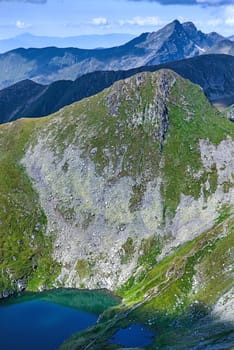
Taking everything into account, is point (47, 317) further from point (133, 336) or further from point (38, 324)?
point (133, 336)

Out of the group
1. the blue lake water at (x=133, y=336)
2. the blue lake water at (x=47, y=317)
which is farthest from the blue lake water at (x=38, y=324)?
the blue lake water at (x=133, y=336)

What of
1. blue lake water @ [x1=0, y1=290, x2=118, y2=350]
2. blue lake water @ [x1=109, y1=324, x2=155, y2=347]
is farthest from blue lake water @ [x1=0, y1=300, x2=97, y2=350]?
blue lake water @ [x1=109, y1=324, x2=155, y2=347]

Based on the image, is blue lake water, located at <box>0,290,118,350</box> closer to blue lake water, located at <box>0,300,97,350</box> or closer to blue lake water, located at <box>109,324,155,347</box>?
blue lake water, located at <box>0,300,97,350</box>

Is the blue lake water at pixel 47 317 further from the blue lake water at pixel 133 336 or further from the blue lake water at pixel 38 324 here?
the blue lake water at pixel 133 336

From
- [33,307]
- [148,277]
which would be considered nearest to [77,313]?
[33,307]

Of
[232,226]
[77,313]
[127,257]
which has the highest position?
[232,226]

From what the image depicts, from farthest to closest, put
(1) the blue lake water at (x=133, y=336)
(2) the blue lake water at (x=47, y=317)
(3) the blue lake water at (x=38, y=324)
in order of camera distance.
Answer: (2) the blue lake water at (x=47, y=317), (3) the blue lake water at (x=38, y=324), (1) the blue lake water at (x=133, y=336)

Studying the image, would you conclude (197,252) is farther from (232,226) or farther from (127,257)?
(127,257)
